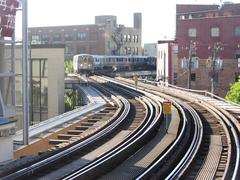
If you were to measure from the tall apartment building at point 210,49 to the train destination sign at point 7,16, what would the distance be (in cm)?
4781

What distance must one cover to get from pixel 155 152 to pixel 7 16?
249 inches

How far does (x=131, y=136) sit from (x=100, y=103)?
11.8 meters

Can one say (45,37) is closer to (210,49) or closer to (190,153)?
(210,49)

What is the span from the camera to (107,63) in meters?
68.4

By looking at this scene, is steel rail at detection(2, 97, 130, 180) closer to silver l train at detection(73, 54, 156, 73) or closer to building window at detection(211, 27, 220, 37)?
silver l train at detection(73, 54, 156, 73)

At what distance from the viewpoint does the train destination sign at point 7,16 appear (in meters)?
14.2

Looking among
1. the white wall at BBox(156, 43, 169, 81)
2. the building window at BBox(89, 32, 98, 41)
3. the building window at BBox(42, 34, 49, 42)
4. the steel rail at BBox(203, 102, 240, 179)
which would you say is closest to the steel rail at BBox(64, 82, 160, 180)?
the steel rail at BBox(203, 102, 240, 179)

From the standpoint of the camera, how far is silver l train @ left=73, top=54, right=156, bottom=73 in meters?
60.6

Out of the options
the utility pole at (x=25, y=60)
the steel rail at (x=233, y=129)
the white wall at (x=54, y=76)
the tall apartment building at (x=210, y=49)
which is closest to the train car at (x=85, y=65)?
the tall apartment building at (x=210, y=49)

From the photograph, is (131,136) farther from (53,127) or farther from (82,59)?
(82,59)

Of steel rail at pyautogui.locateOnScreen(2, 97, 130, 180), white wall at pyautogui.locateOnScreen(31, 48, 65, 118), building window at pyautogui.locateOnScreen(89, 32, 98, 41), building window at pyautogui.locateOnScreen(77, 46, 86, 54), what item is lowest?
steel rail at pyautogui.locateOnScreen(2, 97, 130, 180)

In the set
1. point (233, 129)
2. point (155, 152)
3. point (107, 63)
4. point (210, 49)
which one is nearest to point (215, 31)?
point (210, 49)

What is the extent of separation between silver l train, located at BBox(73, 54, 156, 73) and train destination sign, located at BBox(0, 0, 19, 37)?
45351mm

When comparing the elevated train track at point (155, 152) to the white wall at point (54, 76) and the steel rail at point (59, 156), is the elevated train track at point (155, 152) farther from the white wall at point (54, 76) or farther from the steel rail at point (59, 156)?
the white wall at point (54, 76)
